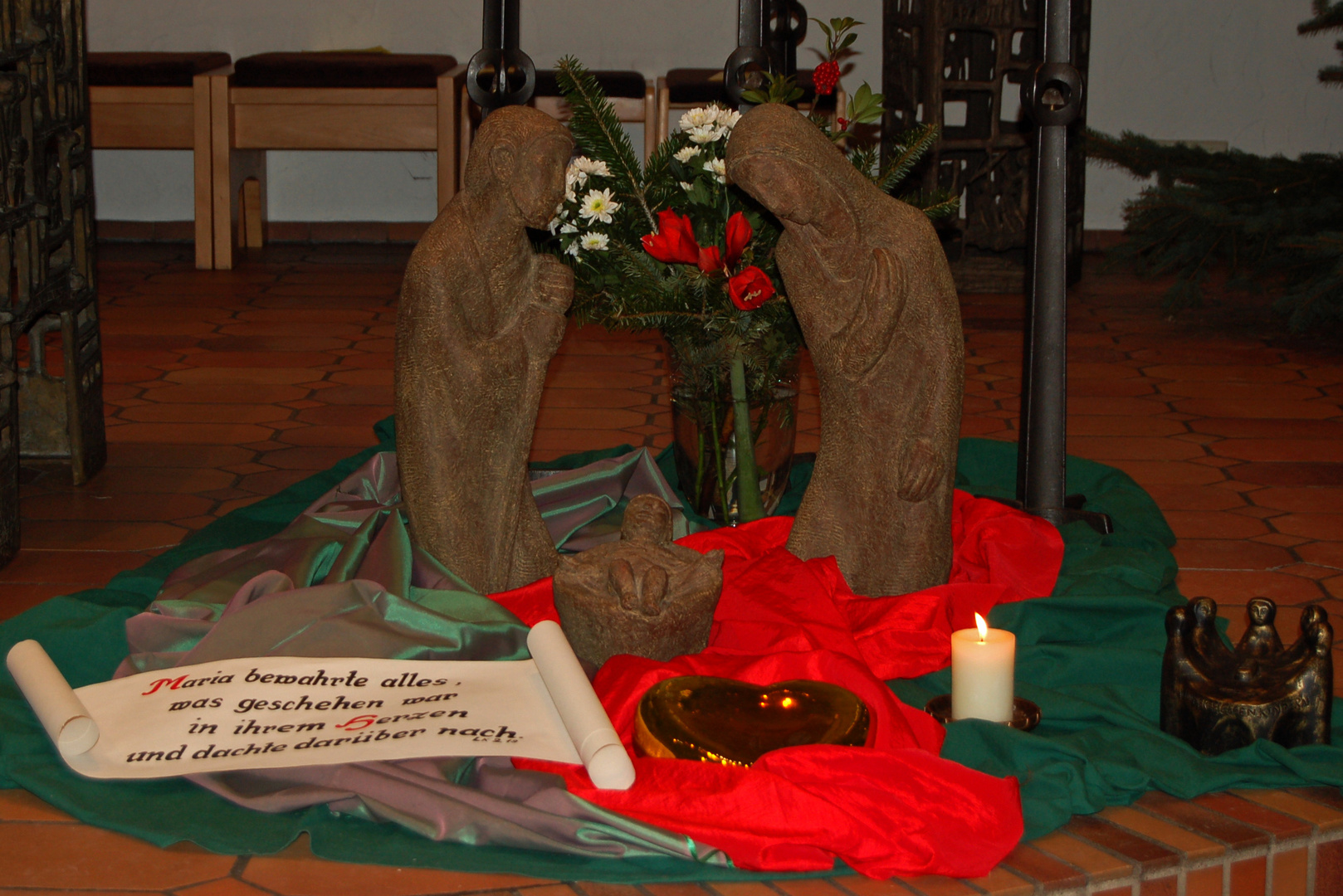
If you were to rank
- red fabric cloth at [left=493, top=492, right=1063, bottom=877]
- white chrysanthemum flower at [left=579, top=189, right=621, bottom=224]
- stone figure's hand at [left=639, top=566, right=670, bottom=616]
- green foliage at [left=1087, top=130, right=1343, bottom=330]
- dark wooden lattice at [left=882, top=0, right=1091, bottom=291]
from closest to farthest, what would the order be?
red fabric cloth at [left=493, top=492, right=1063, bottom=877], stone figure's hand at [left=639, top=566, right=670, bottom=616], white chrysanthemum flower at [left=579, top=189, right=621, bottom=224], green foliage at [left=1087, top=130, right=1343, bottom=330], dark wooden lattice at [left=882, top=0, right=1091, bottom=291]

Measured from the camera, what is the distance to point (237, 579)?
2113 millimetres

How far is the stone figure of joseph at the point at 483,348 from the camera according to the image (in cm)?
196

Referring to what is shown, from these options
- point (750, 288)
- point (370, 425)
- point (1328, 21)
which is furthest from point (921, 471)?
point (1328, 21)

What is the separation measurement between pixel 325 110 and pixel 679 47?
1576mm

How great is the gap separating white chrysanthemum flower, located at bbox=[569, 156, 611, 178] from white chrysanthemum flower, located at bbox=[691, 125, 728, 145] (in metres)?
0.15

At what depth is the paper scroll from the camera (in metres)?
1.53

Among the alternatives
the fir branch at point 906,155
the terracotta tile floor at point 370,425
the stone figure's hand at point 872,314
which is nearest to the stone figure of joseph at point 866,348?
the stone figure's hand at point 872,314

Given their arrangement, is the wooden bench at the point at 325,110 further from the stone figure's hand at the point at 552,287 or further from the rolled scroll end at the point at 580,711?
the rolled scroll end at the point at 580,711

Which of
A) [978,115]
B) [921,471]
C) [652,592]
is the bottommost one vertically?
[652,592]

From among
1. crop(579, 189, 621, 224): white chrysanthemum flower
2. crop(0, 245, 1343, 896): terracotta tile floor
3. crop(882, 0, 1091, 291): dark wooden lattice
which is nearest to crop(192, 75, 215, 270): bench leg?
crop(0, 245, 1343, 896): terracotta tile floor

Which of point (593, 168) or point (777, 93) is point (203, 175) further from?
point (777, 93)

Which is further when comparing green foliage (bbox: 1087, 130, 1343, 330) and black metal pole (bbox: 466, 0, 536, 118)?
green foliage (bbox: 1087, 130, 1343, 330)

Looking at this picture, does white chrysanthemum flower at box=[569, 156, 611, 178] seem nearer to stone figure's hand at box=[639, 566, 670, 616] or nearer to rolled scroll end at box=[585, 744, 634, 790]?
stone figure's hand at box=[639, 566, 670, 616]

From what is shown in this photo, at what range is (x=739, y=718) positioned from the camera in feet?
5.32
